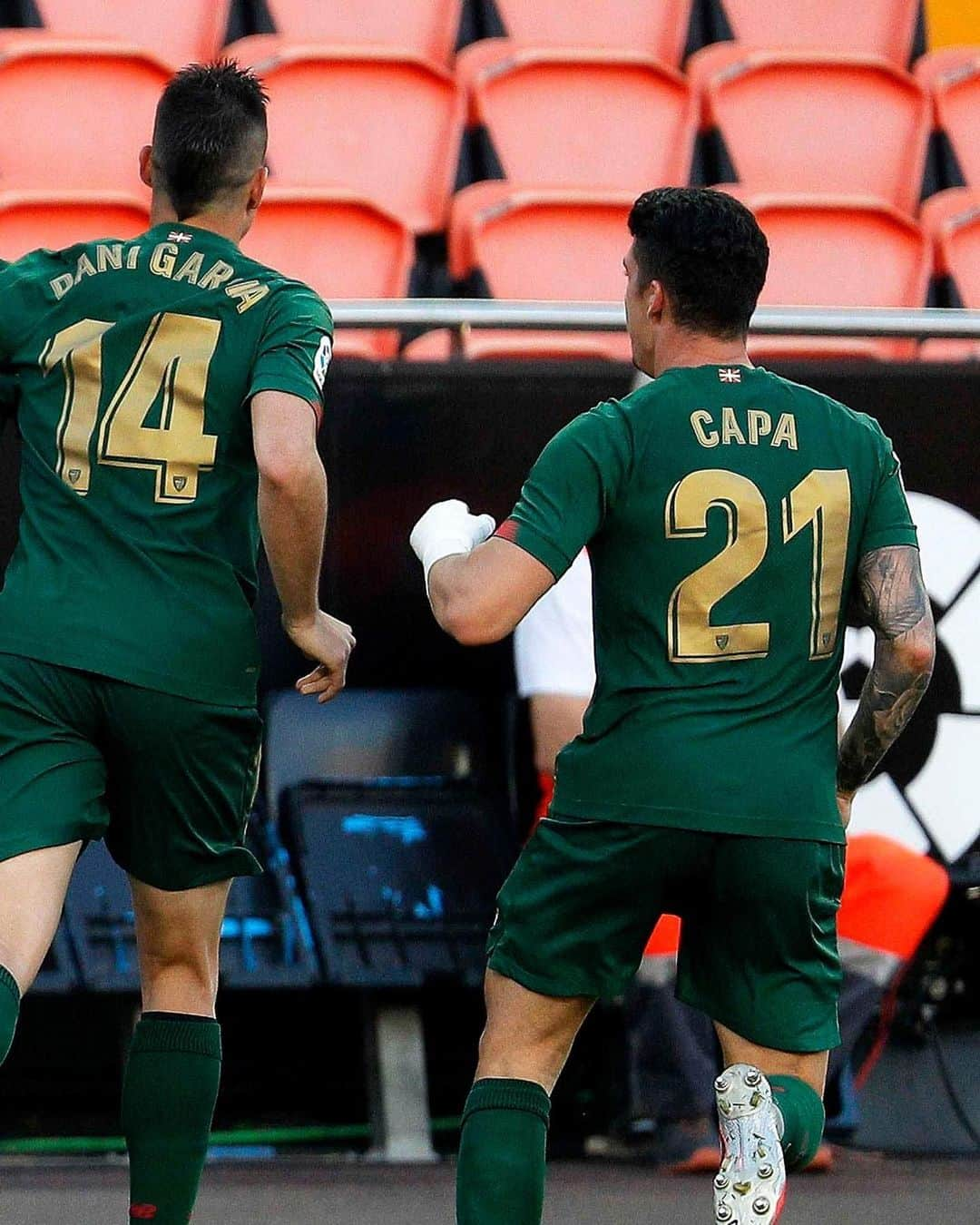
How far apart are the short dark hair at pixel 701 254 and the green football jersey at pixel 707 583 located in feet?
0.30

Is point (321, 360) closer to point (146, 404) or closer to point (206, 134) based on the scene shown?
point (146, 404)

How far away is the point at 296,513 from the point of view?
2.98 m

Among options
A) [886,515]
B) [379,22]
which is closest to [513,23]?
[379,22]

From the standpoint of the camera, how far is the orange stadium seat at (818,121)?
262 inches

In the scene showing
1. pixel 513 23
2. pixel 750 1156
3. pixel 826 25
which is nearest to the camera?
pixel 750 1156

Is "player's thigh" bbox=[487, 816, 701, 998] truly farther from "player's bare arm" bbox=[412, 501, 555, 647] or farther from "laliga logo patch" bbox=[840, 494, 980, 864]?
"laliga logo patch" bbox=[840, 494, 980, 864]

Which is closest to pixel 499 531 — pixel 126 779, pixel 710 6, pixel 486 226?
pixel 126 779

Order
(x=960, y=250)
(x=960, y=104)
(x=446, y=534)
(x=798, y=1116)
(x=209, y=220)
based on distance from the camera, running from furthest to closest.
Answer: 1. (x=960, y=104)
2. (x=960, y=250)
3. (x=209, y=220)
4. (x=446, y=534)
5. (x=798, y=1116)

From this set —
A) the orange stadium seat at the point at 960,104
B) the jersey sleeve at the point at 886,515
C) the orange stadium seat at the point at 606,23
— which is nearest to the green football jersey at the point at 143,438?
the jersey sleeve at the point at 886,515

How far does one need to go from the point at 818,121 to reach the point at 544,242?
140 cm

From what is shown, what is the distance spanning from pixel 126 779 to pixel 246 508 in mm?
478

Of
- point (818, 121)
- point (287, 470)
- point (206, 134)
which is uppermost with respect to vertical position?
point (818, 121)

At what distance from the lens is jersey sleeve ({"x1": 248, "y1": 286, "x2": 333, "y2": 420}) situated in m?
2.98

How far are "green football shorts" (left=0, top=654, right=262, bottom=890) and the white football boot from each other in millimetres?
909
